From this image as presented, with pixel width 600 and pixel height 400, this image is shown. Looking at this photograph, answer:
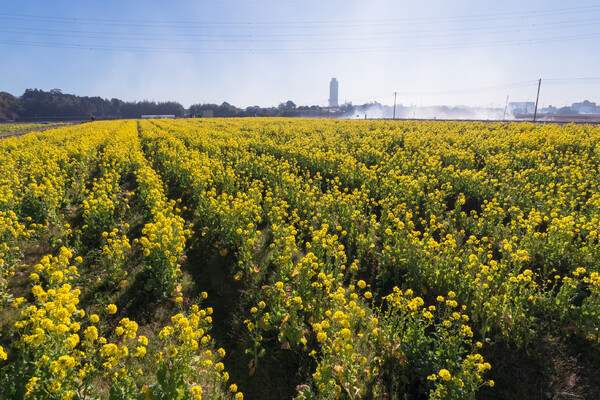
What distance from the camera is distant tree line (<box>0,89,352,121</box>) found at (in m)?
88.5

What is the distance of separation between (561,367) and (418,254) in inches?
100

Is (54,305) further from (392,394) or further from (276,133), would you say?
(276,133)

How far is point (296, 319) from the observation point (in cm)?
459

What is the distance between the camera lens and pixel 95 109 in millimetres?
103250

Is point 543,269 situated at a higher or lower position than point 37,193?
lower

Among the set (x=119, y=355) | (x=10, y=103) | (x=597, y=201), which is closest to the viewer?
(x=119, y=355)

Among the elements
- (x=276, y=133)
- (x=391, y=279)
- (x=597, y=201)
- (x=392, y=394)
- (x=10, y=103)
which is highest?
(x=10, y=103)

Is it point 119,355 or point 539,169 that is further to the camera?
point 539,169

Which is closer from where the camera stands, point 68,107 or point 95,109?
point 68,107

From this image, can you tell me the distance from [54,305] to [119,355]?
43.6 inches

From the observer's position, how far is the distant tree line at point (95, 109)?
88.5m

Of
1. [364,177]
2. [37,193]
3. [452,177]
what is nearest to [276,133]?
[364,177]

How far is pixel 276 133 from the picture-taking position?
25594 mm

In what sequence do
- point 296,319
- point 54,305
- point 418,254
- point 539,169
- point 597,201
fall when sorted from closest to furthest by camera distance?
point 54,305 < point 296,319 < point 418,254 < point 597,201 < point 539,169
